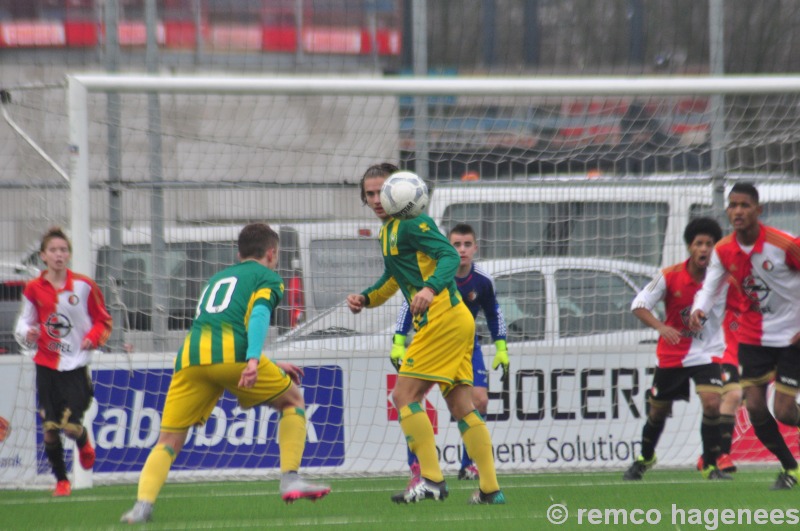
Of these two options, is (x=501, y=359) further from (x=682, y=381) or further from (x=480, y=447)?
(x=480, y=447)

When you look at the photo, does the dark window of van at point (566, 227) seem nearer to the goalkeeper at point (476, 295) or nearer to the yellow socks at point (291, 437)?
the goalkeeper at point (476, 295)

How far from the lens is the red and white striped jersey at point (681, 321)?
8.51 metres

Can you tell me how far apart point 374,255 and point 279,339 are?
3.26 feet

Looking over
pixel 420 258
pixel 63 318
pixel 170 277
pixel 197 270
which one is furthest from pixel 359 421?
pixel 420 258

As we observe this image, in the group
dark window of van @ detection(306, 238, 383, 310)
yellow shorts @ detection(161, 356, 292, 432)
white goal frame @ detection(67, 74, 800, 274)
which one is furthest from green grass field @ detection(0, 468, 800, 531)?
white goal frame @ detection(67, 74, 800, 274)

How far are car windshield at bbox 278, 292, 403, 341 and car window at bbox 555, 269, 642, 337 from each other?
1333 mm

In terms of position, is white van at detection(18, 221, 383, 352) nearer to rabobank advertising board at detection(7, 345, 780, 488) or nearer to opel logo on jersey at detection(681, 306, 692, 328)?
rabobank advertising board at detection(7, 345, 780, 488)

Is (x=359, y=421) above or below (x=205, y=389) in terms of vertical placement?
below

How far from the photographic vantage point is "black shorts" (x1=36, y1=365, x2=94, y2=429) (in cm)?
823

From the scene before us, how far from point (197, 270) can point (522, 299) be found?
2.58m

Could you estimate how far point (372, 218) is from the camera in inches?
380

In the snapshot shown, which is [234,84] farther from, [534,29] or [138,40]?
[534,29]

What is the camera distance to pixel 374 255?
9734 mm

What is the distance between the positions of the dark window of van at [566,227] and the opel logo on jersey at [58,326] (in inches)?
124
